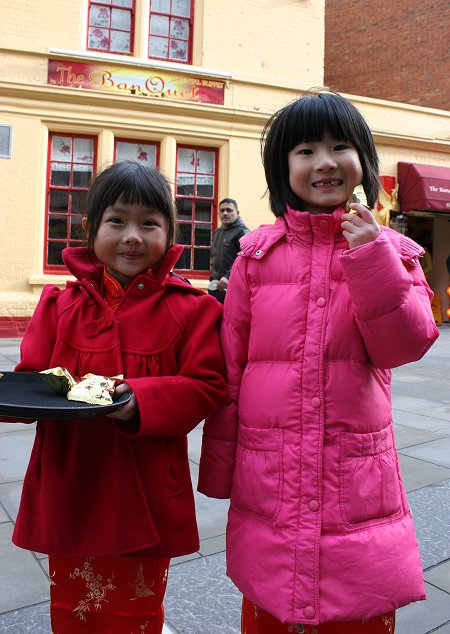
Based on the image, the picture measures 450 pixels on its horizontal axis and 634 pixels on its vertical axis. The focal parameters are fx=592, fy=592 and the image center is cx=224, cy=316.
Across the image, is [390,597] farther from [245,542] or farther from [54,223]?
[54,223]

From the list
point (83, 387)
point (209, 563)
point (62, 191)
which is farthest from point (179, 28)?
point (83, 387)

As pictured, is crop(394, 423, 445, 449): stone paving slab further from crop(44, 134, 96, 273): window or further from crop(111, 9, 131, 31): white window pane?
crop(111, 9, 131, 31): white window pane

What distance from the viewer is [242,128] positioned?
37.1 ft

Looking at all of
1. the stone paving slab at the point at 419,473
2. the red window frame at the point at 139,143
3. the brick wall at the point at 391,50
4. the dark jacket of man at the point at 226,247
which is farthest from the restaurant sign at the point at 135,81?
the stone paving slab at the point at 419,473

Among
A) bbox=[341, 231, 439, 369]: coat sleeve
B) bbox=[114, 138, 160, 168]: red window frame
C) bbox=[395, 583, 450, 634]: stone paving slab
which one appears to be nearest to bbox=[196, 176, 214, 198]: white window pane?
bbox=[114, 138, 160, 168]: red window frame

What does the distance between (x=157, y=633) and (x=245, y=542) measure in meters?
0.41

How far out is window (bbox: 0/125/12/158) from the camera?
32.0ft

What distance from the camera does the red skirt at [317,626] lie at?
1.40 metres

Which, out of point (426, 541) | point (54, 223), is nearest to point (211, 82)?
point (54, 223)

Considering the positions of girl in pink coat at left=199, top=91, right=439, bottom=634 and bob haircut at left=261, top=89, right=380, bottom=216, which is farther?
bob haircut at left=261, top=89, right=380, bottom=216

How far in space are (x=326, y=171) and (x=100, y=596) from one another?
1.24 metres

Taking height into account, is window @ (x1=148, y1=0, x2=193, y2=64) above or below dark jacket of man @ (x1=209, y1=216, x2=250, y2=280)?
above

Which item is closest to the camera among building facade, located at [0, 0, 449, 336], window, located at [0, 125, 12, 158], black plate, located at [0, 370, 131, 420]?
black plate, located at [0, 370, 131, 420]

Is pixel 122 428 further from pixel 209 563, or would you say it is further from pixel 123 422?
pixel 209 563
